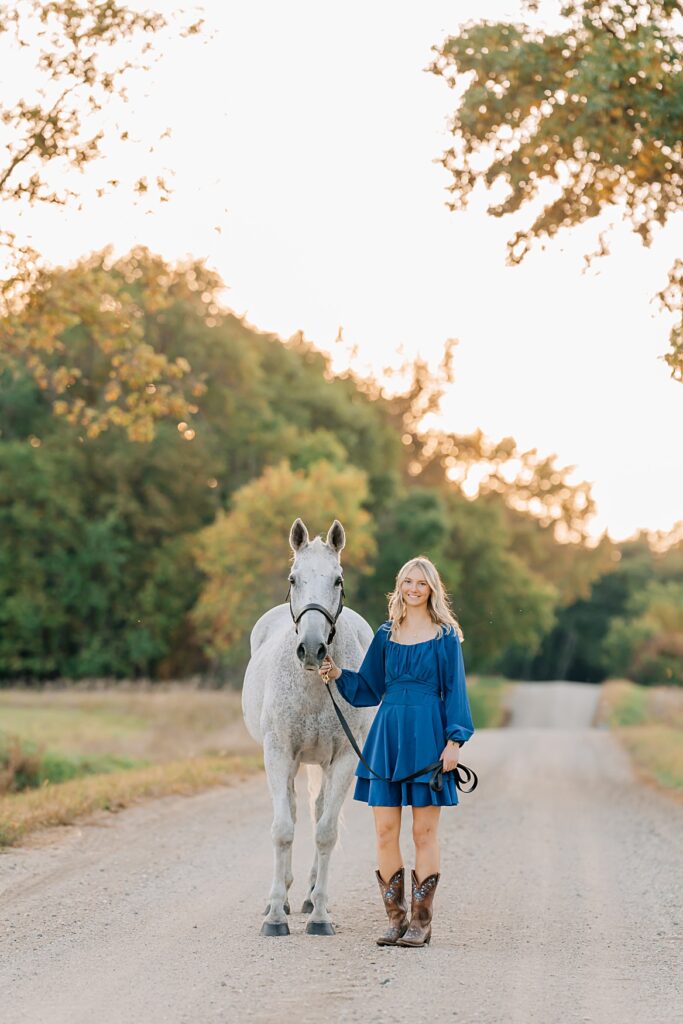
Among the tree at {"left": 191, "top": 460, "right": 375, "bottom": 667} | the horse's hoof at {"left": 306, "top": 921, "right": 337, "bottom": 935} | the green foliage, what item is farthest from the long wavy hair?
the green foliage

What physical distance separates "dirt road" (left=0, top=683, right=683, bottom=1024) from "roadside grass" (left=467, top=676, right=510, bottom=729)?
29404 millimetres

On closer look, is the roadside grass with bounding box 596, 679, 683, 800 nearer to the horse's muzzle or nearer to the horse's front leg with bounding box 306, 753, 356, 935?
the horse's front leg with bounding box 306, 753, 356, 935

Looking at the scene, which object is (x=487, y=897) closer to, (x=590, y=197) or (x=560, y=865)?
(x=560, y=865)

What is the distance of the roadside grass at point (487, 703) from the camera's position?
4506cm

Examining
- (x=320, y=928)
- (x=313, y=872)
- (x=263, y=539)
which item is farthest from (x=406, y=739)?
(x=263, y=539)

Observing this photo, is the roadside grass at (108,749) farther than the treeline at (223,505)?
No

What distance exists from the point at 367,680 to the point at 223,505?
136 ft

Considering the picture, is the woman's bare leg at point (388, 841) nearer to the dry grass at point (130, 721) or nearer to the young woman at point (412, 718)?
the young woman at point (412, 718)

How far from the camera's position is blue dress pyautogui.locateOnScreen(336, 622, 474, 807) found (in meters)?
7.38

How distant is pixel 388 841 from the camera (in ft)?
24.5

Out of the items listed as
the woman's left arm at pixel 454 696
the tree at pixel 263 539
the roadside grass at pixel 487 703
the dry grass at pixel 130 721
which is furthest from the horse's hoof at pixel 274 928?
the roadside grass at pixel 487 703

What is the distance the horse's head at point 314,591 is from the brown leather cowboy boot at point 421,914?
1.38 m

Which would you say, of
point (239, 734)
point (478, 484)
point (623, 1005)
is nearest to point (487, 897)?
point (623, 1005)

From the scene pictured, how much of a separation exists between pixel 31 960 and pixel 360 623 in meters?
3.16
